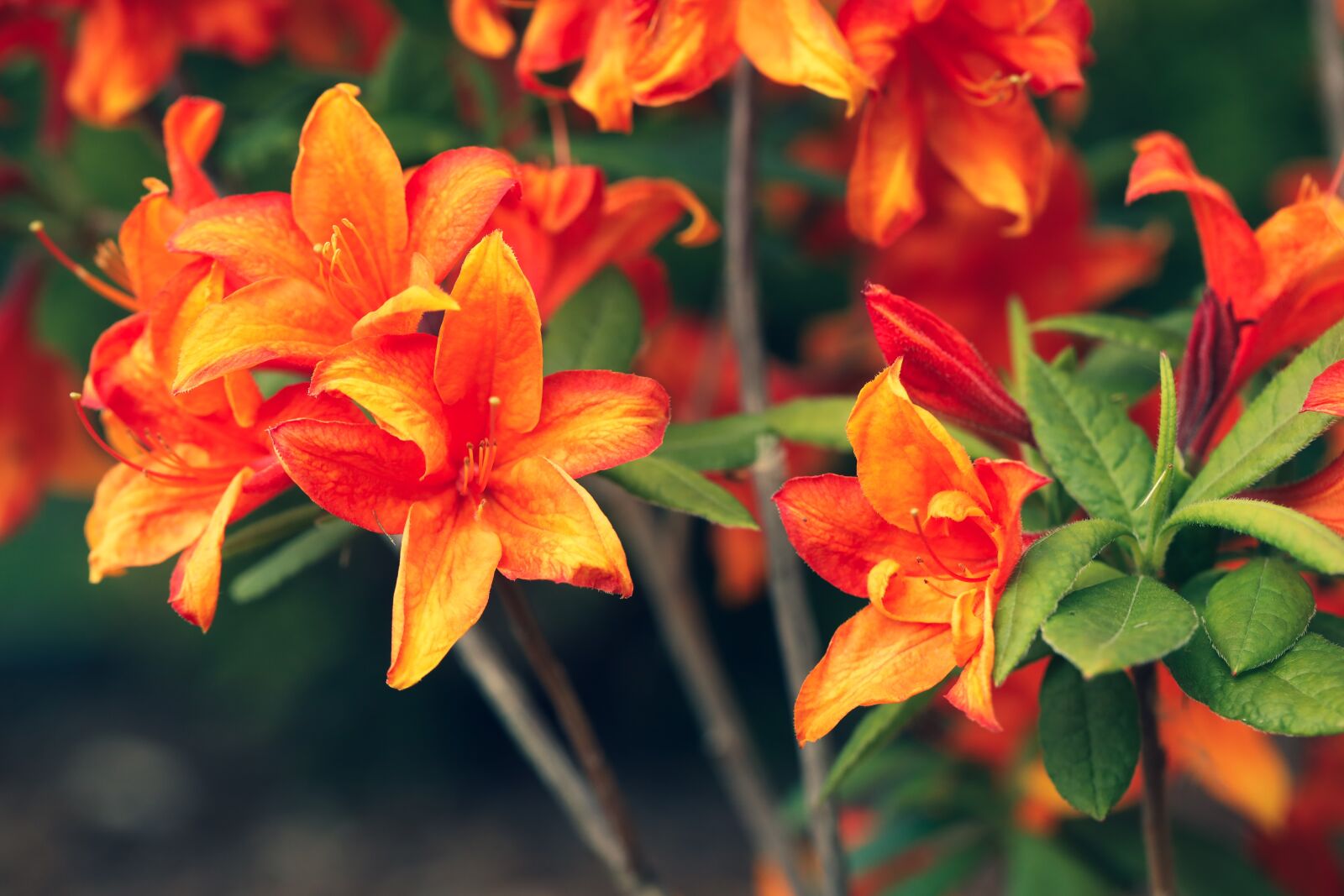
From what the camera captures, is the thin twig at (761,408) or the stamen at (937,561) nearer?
the stamen at (937,561)

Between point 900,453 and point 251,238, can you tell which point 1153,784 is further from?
point 251,238

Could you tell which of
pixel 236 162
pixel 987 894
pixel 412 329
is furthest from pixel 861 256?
pixel 987 894

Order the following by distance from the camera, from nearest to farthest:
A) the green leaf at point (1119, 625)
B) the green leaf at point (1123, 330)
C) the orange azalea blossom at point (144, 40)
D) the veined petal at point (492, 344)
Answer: the green leaf at point (1119, 625), the veined petal at point (492, 344), the green leaf at point (1123, 330), the orange azalea blossom at point (144, 40)

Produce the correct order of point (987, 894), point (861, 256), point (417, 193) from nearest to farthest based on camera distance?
point (417, 193) → point (861, 256) → point (987, 894)

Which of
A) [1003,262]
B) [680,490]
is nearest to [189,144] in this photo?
[680,490]

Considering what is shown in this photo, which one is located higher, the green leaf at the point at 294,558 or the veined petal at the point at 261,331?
the veined petal at the point at 261,331

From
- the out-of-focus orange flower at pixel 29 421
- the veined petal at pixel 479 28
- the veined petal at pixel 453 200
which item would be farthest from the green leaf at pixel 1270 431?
the out-of-focus orange flower at pixel 29 421

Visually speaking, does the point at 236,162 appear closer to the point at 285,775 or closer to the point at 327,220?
the point at 327,220

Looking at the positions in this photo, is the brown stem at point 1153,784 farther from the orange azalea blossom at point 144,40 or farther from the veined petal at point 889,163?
the orange azalea blossom at point 144,40
